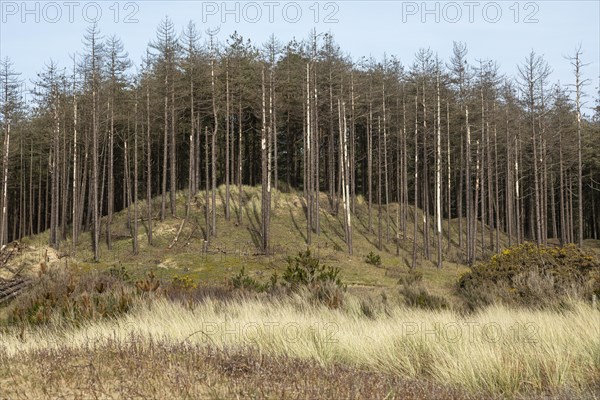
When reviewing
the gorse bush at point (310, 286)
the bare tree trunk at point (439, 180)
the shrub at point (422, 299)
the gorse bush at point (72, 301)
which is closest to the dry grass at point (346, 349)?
the gorse bush at point (72, 301)

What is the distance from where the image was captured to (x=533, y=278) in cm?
1524

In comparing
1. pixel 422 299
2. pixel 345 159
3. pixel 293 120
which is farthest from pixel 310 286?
pixel 293 120

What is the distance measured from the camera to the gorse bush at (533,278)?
1473cm

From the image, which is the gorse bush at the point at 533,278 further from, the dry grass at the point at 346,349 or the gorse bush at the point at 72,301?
the gorse bush at the point at 72,301

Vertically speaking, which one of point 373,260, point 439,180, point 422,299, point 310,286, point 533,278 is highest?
point 439,180

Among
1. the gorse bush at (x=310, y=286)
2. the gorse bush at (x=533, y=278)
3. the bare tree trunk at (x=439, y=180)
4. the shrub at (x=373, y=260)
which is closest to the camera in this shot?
the gorse bush at (x=310, y=286)

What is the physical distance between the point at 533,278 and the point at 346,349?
28.9ft

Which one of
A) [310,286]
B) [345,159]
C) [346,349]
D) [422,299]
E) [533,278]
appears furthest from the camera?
[345,159]

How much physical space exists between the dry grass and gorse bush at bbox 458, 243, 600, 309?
3.25 meters

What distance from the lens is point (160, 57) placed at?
42.4 meters

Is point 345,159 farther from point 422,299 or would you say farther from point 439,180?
point 422,299

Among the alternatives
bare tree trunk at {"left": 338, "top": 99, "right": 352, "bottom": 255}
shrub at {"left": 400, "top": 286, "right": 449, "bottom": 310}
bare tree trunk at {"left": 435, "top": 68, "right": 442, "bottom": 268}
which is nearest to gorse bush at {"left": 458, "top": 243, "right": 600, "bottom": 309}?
shrub at {"left": 400, "top": 286, "right": 449, "bottom": 310}

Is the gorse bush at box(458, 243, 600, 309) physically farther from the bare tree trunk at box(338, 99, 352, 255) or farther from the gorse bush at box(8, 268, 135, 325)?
the bare tree trunk at box(338, 99, 352, 255)

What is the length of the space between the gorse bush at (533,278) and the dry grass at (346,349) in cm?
325
